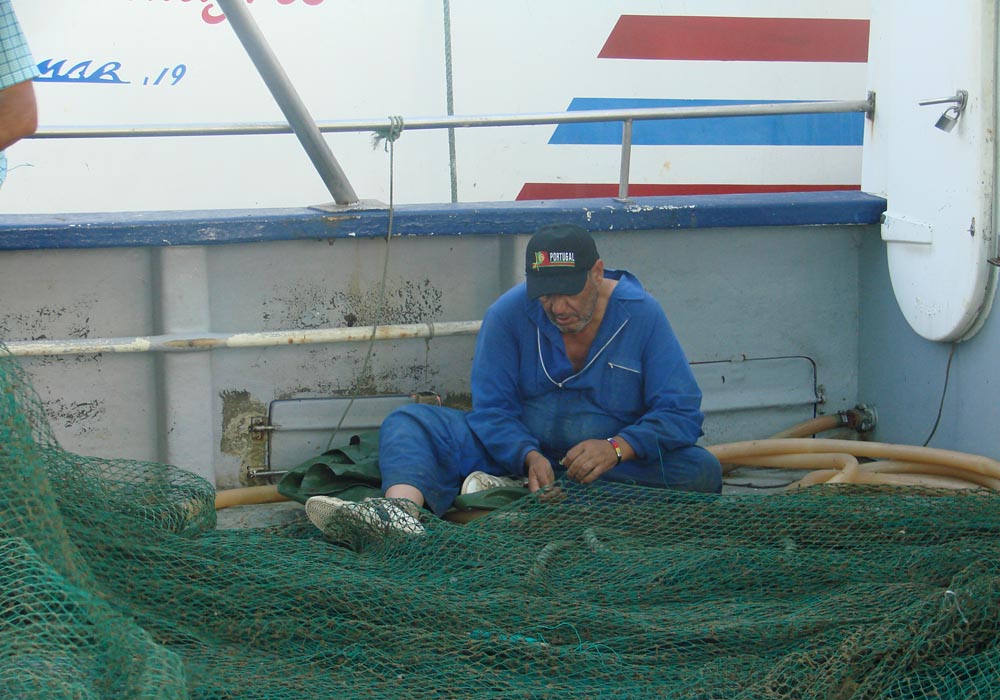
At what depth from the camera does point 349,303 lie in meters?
4.30

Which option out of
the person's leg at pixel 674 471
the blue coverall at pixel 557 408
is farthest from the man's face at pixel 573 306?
the person's leg at pixel 674 471

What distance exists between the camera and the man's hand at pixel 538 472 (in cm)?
361

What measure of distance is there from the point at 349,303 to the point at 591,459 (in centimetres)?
131

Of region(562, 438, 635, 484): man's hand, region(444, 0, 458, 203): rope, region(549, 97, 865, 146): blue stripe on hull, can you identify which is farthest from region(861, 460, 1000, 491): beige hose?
region(444, 0, 458, 203): rope

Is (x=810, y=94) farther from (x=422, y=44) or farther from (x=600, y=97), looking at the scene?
(x=422, y=44)

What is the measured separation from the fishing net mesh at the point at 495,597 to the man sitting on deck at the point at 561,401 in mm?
493

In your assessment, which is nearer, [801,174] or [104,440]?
[104,440]

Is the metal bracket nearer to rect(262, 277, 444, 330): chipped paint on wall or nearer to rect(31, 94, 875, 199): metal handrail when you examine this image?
rect(262, 277, 444, 330): chipped paint on wall

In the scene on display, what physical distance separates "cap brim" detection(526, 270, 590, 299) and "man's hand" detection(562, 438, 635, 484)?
1.74 feet

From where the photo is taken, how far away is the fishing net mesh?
2.21 metres

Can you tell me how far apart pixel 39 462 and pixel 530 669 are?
4.10ft

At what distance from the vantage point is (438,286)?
14.4 ft

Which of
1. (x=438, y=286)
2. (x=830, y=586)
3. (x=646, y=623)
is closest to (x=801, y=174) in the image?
(x=438, y=286)

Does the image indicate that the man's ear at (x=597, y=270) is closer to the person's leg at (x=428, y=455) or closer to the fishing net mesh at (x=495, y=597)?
the person's leg at (x=428, y=455)
